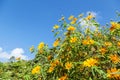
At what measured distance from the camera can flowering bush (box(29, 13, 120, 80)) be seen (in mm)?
4348

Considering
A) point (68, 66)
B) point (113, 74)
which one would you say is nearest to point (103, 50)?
point (113, 74)

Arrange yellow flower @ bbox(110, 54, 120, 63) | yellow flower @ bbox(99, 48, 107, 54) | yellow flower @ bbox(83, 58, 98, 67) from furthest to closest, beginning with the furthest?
yellow flower @ bbox(99, 48, 107, 54) → yellow flower @ bbox(110, 54, 120, 63) → yellow flower @ bbox(83, 58, 98, 67)

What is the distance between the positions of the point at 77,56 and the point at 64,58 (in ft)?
0.62

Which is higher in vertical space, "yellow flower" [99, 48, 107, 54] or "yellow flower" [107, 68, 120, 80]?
"yellow flower" [99, 48, 107, 54]

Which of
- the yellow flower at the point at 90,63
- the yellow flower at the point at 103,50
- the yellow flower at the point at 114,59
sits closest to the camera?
the yellow flower at the point at 90,63

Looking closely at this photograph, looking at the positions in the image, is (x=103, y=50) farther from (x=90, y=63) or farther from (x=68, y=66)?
(x=68, y=66)

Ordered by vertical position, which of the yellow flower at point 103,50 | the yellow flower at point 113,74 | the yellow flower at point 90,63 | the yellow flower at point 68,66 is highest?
the yellow flower at point 103,50

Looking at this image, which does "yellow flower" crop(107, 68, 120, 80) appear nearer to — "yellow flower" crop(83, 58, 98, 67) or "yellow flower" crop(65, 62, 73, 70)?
"yellow flower" crop(83, 58, 98, 67)

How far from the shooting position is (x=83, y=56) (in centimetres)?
464

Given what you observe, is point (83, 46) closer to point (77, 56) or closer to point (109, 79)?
point (77, 56)

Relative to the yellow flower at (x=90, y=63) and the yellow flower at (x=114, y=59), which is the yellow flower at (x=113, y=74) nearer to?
the yellow flower at (x=114, y=59)

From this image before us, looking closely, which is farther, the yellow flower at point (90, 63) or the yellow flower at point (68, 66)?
the yellow flower at point (68, 66)

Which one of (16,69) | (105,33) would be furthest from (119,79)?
(16,69)

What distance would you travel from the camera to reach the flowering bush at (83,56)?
171 inches
